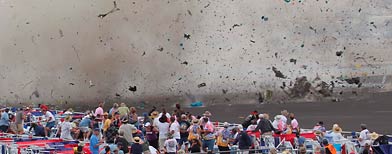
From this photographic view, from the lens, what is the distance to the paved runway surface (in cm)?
7094

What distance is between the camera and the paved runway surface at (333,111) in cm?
7094

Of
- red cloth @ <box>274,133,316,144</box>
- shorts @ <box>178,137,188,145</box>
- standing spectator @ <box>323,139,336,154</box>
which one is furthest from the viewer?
shorts @ <box>178,137,188,145</box>

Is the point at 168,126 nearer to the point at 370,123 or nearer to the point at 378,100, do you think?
the point at 370,123

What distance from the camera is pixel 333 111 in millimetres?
85000

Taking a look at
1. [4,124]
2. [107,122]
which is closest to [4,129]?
[4,124]

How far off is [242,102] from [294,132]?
217ft

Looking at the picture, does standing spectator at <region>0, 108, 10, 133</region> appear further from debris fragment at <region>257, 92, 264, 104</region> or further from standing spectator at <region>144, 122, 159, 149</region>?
debris fragment at <region>257, 92, 264, 104</region>

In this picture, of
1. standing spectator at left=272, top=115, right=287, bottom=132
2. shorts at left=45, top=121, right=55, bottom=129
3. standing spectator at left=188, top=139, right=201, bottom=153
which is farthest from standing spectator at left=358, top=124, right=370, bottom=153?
shorts at left=45, top=121, right=55, bottom=129

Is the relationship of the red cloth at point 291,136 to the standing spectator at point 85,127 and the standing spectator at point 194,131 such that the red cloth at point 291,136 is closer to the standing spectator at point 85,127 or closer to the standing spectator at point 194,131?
the standing spectator at point 194,131

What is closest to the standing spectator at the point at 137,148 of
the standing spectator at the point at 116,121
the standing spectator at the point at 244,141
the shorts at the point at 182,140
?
the standing spectator at the point at 244,141

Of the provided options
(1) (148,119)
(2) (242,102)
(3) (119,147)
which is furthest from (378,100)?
(3) (119,147)

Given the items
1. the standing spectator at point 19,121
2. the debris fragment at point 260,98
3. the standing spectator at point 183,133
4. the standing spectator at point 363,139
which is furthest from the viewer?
the debris fragment at point 260,98

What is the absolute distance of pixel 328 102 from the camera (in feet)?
324

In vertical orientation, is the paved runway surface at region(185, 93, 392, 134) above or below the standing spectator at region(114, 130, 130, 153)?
above
